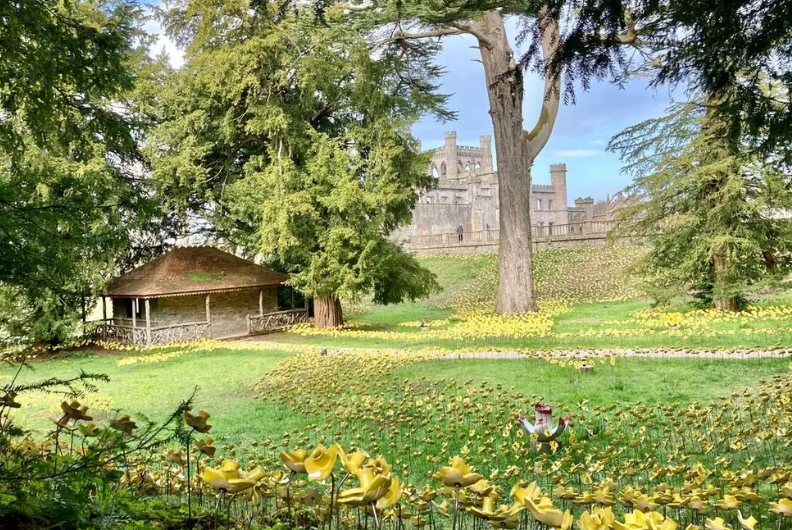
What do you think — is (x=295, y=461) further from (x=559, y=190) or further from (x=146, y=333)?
(x=559, y=190)

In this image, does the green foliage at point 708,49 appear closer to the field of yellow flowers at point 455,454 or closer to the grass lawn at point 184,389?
the field of yellow flowers at point 455,454

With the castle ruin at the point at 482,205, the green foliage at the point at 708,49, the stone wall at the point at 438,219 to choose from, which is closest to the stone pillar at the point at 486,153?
the castle ruin at the point at 482,205

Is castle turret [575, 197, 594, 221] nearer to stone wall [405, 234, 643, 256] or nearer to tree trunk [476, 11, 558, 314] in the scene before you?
stone wall [405, 234, 643, 256]

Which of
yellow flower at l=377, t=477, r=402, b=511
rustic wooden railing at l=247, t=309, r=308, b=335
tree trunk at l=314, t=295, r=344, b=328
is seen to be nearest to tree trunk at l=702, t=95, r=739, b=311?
tree trunk at l=314, t=295, r=344, b=328

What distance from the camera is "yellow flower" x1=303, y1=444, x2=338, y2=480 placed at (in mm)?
1549

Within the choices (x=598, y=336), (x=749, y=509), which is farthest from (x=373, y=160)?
(x=749, y=509)

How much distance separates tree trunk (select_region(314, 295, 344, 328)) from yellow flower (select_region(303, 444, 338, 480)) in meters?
18.1

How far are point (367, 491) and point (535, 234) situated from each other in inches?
1274

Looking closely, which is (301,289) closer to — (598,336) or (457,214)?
(598,336)

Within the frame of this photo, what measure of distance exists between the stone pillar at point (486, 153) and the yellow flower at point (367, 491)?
6189cm

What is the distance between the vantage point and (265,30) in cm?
1878

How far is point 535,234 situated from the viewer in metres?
32.8

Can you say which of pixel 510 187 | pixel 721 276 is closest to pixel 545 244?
pixel 510 187

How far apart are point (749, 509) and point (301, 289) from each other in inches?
617
